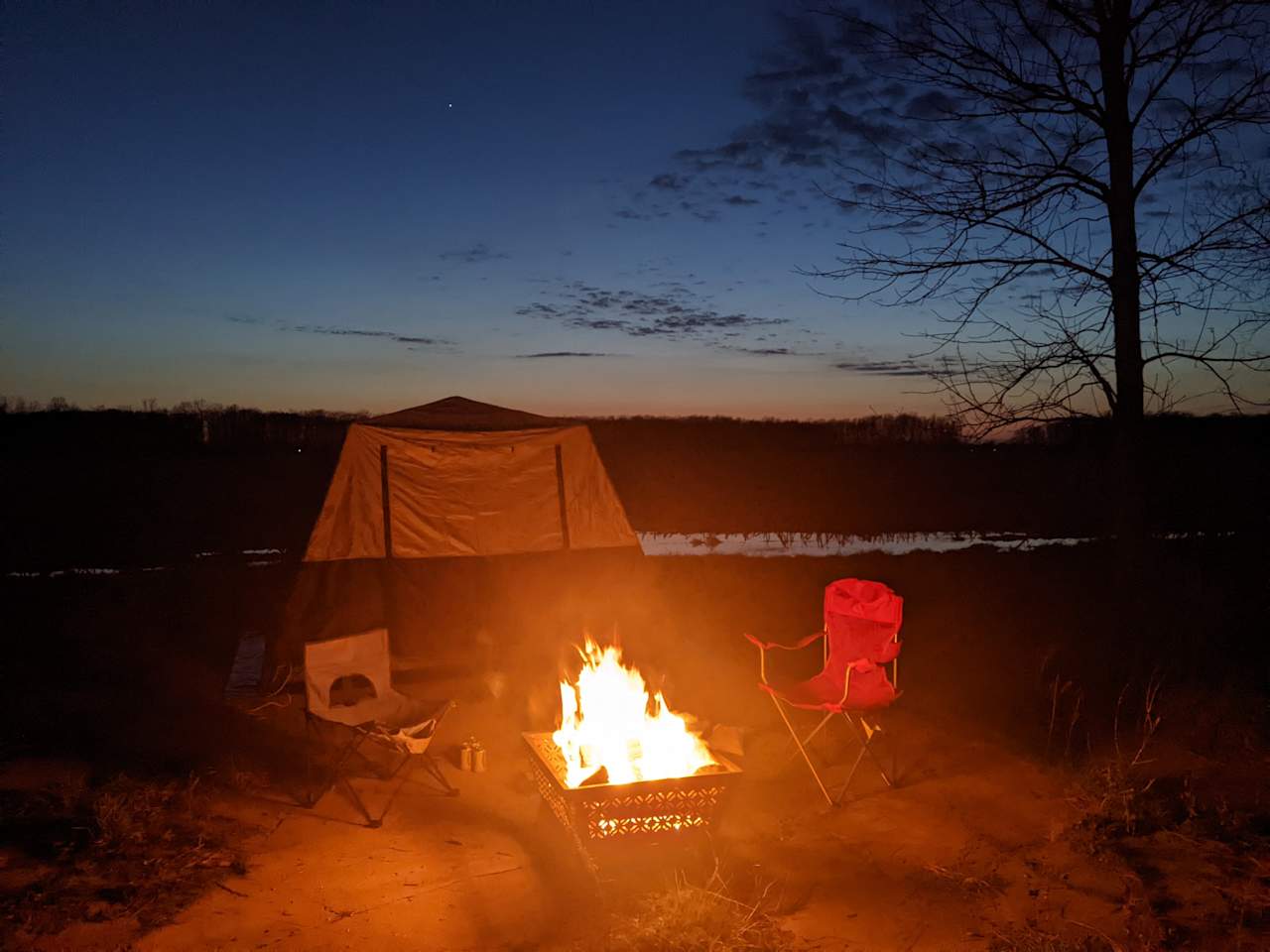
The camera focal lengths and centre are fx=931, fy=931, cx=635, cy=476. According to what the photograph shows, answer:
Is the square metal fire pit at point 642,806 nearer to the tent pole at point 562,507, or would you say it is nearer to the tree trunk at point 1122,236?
the tent pole at point 562,507

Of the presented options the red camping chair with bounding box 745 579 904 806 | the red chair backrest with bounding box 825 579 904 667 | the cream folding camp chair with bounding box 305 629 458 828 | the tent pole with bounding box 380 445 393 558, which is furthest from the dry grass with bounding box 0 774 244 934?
the red chair backrest with bounding box 825 579 904 667

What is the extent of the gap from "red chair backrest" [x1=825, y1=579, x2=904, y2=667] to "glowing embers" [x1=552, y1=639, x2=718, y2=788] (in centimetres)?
119

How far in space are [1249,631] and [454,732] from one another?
5.86m

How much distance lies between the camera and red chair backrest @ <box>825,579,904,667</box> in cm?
475

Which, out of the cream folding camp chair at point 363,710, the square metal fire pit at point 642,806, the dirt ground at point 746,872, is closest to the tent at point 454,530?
the cream folding camp chair at point 363,710

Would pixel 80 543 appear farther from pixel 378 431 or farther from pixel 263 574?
pixel 378 431

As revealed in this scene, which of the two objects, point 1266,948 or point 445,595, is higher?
point 445,595

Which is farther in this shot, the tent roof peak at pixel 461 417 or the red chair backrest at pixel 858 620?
the tent roof peak at pixel 461 417

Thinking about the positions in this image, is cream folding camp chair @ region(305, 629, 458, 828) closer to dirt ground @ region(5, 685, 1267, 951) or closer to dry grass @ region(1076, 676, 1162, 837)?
dirt ground @ region(5, 685, 1267, 951)

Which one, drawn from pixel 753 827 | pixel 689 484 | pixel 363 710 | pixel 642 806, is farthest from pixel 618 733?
pixel 689 484

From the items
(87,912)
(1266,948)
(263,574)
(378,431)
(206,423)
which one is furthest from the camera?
(206,423)

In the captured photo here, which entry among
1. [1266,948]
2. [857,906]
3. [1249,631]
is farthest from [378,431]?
[1249,631]

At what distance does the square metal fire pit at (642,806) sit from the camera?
329cm

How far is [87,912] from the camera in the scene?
3107 mm
